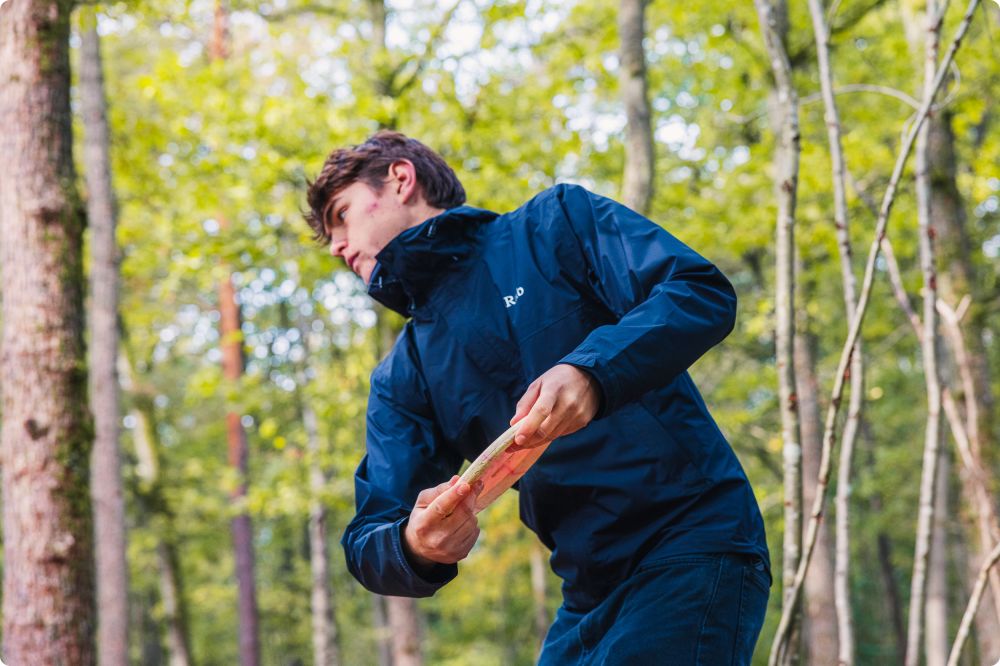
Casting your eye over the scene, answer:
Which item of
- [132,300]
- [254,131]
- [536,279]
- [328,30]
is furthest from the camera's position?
[132,300]

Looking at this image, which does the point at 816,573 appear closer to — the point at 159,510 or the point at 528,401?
the point at 528,401

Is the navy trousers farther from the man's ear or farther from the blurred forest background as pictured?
the blurred forest background

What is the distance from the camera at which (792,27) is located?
10812 millimetres

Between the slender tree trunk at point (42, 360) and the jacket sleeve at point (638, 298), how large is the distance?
11.1ft

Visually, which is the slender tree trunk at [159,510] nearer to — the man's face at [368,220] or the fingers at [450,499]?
the man's face at [368,220]

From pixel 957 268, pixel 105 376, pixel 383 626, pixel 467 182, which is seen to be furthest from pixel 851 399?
pixel 383 626

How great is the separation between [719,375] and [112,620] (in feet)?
31.2

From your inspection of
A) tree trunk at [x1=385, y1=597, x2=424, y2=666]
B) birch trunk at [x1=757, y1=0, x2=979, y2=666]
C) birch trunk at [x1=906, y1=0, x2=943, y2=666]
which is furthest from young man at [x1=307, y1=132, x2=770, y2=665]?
tree trunk at [x1=385, y1=597, x2=424, y2=666]

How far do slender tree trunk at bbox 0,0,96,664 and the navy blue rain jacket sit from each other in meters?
2.87

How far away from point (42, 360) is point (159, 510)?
14064 mm

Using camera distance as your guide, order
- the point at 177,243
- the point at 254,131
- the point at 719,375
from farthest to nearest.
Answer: the point at 719,375 < the point at 177,243 < the point at 254,131

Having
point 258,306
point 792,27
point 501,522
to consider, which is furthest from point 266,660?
point 792,27

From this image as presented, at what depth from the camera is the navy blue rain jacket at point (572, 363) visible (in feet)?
5.92

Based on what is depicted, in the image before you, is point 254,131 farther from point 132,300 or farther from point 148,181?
point 132,300
